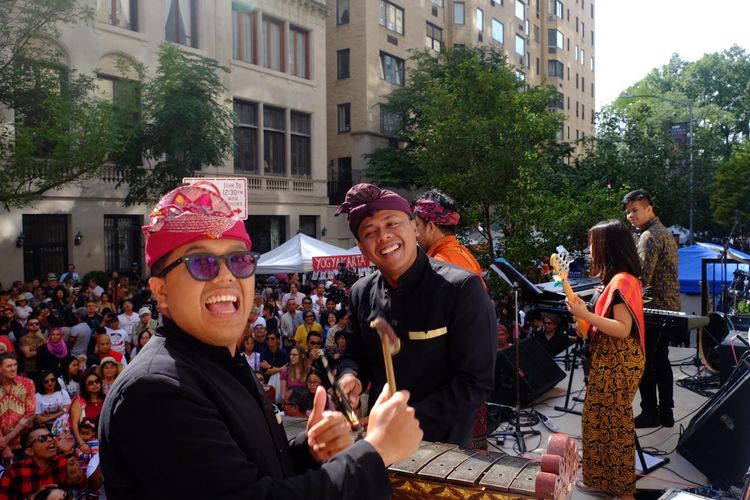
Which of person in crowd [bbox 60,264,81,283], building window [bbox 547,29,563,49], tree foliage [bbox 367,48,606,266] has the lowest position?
person in crowd [bbox 60,264,81,283]

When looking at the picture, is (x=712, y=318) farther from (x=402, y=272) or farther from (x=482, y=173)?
(x=402, y=272)

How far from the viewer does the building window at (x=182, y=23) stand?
2091 centimetres

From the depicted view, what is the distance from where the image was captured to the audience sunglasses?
1764 millimetres

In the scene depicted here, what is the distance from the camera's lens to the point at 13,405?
22.8 feet

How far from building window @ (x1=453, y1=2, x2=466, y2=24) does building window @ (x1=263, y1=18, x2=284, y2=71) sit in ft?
51.5

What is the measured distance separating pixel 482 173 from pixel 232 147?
8.57m

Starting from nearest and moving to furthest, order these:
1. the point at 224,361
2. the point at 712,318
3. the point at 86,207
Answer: the point at 224,361
the point at 712,318
the point at 86,207

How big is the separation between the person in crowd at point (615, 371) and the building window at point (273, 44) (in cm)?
2210

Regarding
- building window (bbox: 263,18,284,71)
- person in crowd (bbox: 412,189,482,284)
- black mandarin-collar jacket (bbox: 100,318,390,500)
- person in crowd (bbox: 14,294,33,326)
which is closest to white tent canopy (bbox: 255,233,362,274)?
person in crowd (bbox: 14,294,33,326)

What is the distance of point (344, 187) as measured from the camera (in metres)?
30.9

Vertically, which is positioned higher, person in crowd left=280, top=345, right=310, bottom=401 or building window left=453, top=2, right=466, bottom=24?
building window left=453, top=2, right=466, bottom=24

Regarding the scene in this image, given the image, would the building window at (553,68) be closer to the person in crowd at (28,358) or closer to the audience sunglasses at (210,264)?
the person in crowd at (28,358)

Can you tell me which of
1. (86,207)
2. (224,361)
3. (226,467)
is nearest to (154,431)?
(226,467)

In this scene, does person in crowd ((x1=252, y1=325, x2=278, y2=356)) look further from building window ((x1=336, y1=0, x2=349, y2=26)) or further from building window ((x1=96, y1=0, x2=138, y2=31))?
building window ((x1=336, y1=0, x2=349, y2=26))
